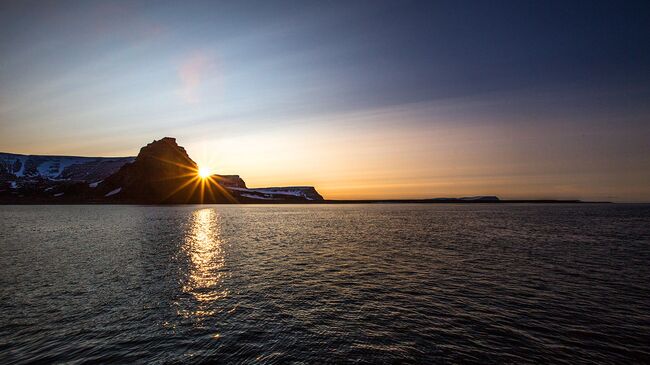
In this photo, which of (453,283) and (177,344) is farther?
(453,283)

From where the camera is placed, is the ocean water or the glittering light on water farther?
the glittering light on water

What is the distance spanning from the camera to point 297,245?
176 ft

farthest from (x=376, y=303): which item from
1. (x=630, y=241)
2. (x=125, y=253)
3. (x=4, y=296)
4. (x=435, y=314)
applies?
(x=630, y=241)

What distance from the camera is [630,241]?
5838 cm

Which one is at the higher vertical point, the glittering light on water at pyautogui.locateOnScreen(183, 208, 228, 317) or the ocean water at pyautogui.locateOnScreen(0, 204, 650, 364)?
the ocean water at pyautogui.locateOnScreen(0, 204, 650, 364)

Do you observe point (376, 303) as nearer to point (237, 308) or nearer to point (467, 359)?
point (467, 359)

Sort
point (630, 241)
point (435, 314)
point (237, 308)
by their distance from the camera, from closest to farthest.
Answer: point (435, 314), point (237, 308), point (630, 241)

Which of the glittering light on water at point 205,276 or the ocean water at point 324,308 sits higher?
the ocean water at point 324,308

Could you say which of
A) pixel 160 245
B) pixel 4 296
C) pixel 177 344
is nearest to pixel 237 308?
pixel 177 344

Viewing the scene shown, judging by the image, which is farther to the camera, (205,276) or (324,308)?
(205,276)

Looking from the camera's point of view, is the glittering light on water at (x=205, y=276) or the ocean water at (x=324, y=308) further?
the glittering light on water at (x=205, y=276)

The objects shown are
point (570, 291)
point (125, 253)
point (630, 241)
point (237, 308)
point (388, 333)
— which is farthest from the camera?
point (630, 241)

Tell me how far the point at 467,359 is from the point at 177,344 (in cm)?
1601

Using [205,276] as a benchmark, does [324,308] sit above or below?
above
